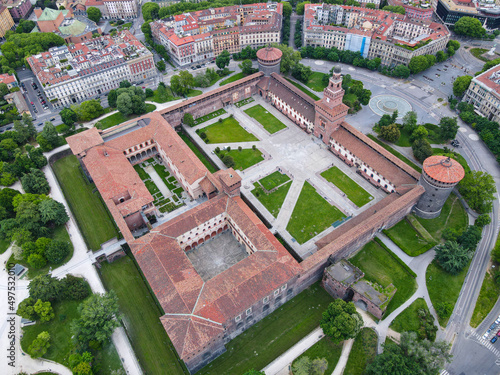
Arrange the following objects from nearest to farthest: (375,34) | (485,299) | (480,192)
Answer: (485,299) < (480,192) < (375,34)

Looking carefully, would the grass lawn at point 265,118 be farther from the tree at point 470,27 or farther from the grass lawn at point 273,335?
the tree at point 470,27

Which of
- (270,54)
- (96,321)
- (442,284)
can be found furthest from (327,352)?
(270,54)

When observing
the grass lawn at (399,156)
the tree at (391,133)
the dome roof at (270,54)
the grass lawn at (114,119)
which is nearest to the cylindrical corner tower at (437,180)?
the grass lawn at (399,156)

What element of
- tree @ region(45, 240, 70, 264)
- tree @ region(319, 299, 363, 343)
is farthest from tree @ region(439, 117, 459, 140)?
tree @ region(45, 240, 70, 264)

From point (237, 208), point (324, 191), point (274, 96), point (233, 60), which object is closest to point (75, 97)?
point (233, 60)

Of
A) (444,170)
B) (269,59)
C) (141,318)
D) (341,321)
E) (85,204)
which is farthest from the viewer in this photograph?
(269,59)

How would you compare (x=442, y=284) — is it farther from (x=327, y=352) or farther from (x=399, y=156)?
(x=399, y=156)
